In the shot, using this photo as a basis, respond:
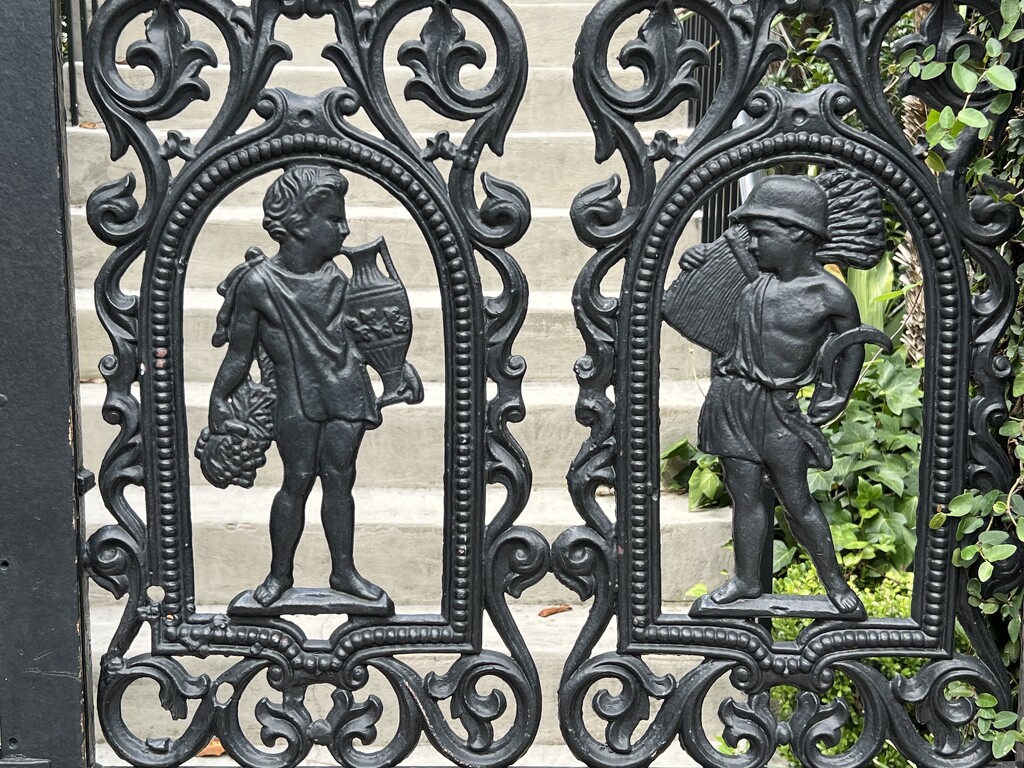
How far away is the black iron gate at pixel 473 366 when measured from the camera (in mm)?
1649

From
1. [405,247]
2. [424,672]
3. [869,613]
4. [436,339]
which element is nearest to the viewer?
[869,613]

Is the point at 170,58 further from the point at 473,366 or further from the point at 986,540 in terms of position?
the point at 986,540

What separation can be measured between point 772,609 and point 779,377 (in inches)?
14.1

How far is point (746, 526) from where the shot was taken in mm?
1756

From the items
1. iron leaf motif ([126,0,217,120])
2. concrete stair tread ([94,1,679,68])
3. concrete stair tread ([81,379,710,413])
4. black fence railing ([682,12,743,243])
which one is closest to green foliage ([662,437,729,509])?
concrete stair tread ([81,379,710,413])

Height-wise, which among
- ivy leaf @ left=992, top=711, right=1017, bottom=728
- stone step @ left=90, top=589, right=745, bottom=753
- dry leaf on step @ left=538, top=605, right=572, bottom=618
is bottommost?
stone step @ left=90, top=589, right=745, bottom=753

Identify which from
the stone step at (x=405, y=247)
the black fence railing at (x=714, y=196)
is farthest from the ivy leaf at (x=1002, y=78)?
the stone step at (x=405, y=247)

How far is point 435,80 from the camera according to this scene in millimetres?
1654

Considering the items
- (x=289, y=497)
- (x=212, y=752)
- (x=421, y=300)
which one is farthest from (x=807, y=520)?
(x=421, y=300)

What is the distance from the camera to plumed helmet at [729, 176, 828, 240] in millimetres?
1625

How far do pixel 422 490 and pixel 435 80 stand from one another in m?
1.66

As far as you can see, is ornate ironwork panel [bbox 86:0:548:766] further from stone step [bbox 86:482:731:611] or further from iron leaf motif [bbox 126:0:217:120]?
stone step [bbox 86:482:731:611]

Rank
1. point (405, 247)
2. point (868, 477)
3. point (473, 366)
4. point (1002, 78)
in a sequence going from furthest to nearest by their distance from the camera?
point (405, 247)
point (868, 477)
point (473, 366)
point (1002, 78)

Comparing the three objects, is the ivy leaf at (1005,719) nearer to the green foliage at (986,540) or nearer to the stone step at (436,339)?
the green foliage at (986,540)
